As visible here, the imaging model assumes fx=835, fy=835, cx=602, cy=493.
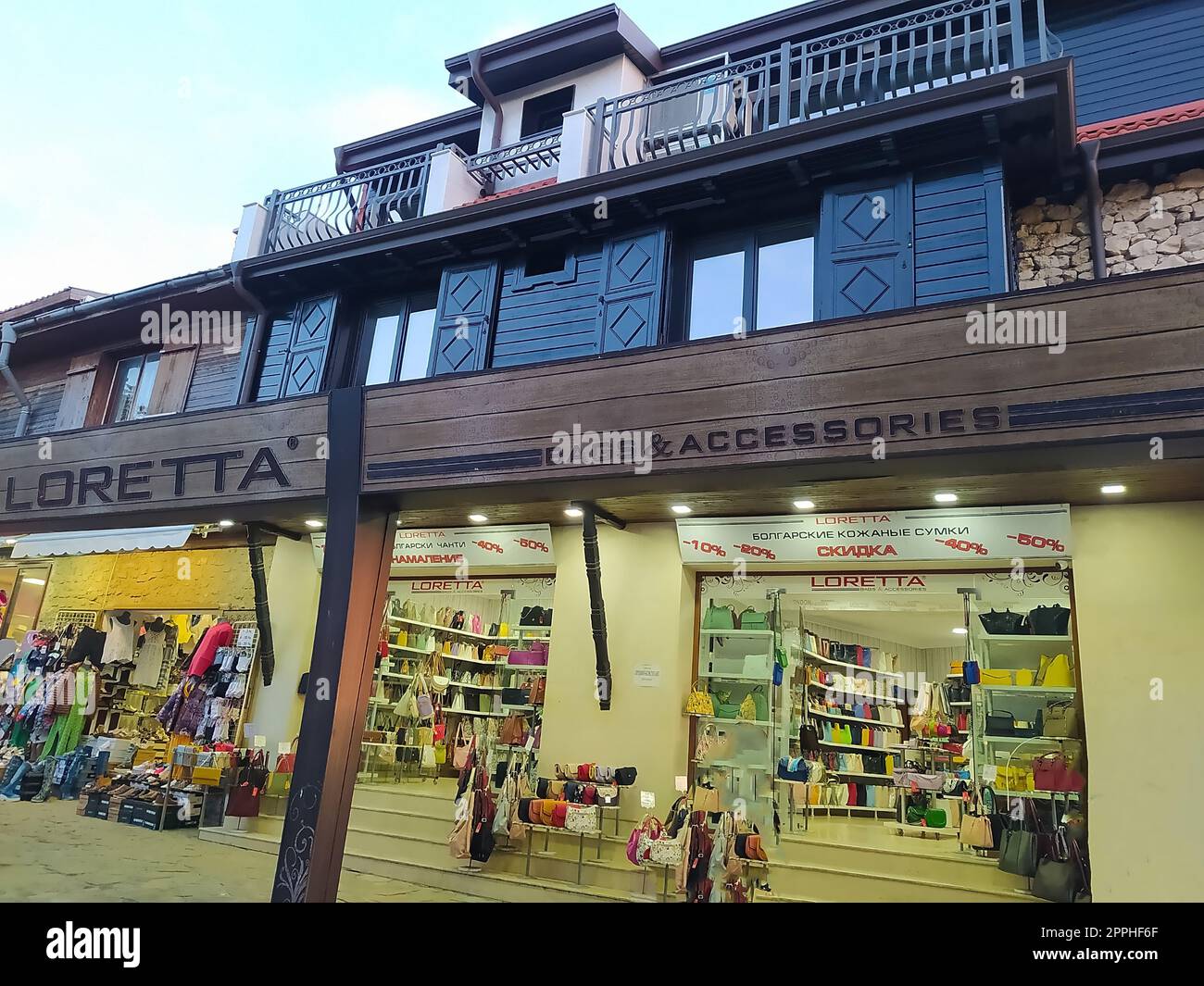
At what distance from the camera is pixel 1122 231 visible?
→ 24.9ft

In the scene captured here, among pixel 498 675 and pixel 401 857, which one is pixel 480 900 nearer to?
pixel 401 857

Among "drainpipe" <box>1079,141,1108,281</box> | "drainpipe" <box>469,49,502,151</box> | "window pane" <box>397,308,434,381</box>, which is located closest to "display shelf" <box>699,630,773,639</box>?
"window pane" <box>397,308,434,381</box>

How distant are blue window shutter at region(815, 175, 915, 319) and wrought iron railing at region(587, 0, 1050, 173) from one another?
1.06m

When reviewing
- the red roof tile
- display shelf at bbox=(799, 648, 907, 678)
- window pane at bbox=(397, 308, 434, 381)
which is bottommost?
display shelf at bbox=(799, 648, 907, 678)

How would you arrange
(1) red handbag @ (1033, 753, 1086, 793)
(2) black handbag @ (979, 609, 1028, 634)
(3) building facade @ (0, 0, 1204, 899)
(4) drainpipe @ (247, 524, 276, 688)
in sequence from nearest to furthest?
(3) building facade @ (0, 0, 1204, 899) < (1) red handbag @ (1033, 753, 1086, 793) < (2) black handbag @ (979, 609, 1028, 634) < (4) drainpipe @ (247, 524, 276, 688)

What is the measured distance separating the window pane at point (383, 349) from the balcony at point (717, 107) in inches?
60.1

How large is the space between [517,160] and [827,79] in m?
4.53

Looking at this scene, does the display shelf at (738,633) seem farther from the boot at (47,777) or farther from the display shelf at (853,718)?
the boot at (47,777)

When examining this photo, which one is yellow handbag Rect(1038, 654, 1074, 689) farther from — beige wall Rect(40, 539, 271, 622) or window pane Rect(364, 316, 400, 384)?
beige wall Rect(40, 539, 271, 622)

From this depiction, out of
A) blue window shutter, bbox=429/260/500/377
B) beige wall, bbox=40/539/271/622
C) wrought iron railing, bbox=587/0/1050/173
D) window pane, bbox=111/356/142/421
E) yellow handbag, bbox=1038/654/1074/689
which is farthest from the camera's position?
window pane, bbox=111/356/142/421

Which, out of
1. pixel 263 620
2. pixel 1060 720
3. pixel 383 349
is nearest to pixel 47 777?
pixel 263 620

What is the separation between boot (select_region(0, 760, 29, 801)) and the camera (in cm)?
1140

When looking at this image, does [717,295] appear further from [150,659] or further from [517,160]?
[150,659]

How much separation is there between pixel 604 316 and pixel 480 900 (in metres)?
5.74
